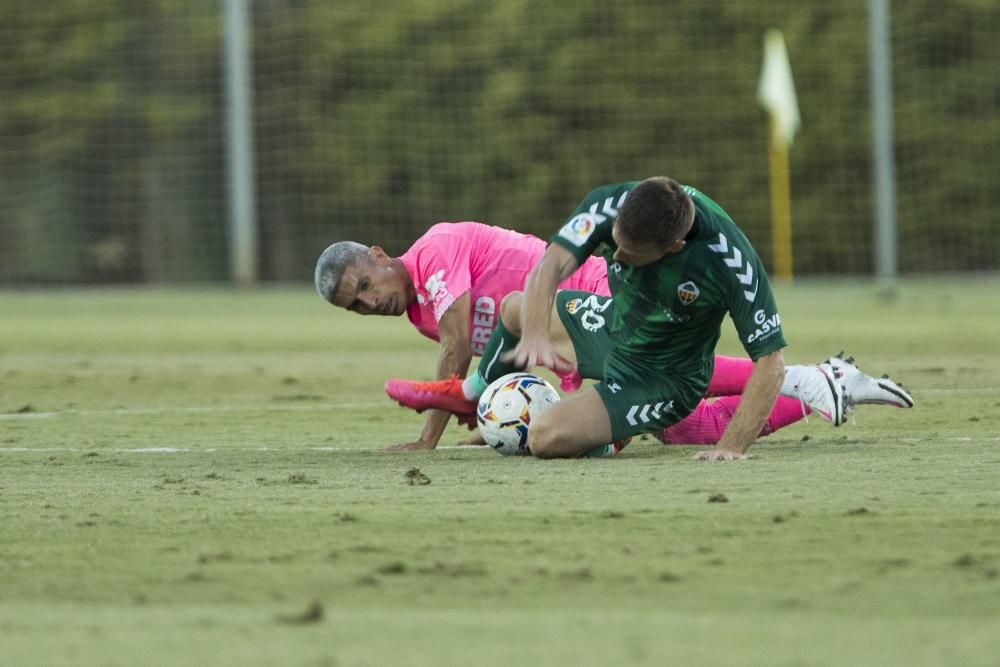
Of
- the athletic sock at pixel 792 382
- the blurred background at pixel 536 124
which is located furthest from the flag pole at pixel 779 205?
the athletic sock at pixel 792 382

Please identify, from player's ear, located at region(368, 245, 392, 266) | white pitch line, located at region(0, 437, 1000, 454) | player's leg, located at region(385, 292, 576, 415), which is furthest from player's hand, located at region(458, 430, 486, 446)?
player's ear, located at region(368, 245, 392, 266)

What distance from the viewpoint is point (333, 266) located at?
749 cm

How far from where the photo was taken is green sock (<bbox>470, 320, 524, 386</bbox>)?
7.39 meters

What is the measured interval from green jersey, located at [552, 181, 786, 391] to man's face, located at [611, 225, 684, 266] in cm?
8

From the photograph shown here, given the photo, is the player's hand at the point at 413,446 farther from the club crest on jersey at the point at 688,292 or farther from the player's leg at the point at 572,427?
the club crest on jersey at the point at 688,292

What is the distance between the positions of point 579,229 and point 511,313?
1087 millimetres

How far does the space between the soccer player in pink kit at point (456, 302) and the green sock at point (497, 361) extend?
0.20 meters

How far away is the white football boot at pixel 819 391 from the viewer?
24.3 feet

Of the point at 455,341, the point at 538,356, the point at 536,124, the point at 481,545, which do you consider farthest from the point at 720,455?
the point at 536,124

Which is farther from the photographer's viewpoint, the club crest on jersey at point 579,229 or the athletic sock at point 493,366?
the athletic sock at point 493,366

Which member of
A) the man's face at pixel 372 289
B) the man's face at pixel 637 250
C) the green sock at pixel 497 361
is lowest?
the green sock at pixel 497 361

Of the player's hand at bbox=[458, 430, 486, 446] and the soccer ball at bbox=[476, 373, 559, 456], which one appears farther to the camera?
the player's hand at bbox=[458, 430, 486, 446]

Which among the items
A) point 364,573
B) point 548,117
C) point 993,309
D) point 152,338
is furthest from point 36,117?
point 364,573

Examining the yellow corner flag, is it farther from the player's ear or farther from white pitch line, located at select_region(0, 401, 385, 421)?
the player's ear
